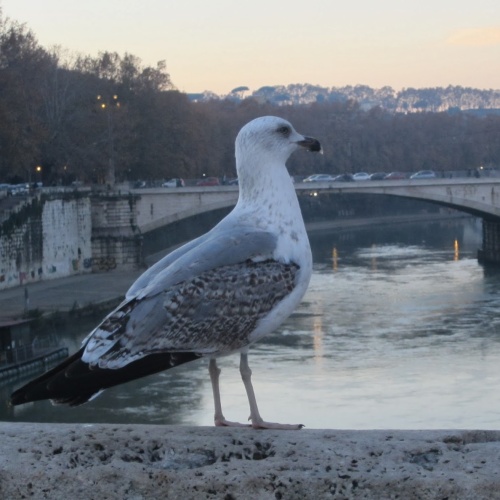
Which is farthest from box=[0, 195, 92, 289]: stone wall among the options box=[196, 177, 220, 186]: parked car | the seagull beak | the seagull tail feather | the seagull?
the seagull tail feather

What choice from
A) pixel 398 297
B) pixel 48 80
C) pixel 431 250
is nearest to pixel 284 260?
pixel 398 297

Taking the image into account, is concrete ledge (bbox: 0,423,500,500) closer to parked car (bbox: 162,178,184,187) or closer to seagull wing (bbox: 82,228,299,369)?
seagull wing (bbox: 82,228,299,369)

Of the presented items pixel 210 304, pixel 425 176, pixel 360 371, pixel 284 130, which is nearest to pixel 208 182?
pixel 425 176

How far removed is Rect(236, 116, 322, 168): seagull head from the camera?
278cm

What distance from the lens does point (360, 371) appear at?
18609 mm

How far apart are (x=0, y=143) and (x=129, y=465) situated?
2876 centimetres

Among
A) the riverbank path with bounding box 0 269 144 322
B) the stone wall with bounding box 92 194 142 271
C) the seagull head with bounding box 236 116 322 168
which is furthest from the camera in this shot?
the stone wall with bounding box 92 194 142 271

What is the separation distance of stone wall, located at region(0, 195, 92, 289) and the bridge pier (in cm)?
1239

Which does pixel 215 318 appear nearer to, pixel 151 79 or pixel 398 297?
pixel 398 297

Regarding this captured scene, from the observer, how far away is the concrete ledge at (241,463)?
6.85 feet

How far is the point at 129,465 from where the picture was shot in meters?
2.22

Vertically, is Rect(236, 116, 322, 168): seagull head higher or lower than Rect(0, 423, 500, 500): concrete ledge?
higher

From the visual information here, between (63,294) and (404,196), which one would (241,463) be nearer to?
(63,294)

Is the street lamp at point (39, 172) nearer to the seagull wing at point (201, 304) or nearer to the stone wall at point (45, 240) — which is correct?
the stone wall at point (45, 240)
